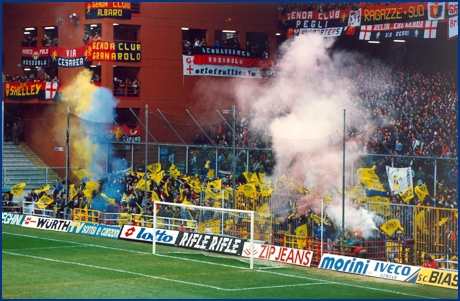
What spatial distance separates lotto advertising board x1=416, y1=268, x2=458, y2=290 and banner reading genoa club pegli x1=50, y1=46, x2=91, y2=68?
84.8ft

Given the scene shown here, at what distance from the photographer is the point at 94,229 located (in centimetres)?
3425

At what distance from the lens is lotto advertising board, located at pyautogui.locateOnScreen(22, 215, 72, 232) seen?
35.5m

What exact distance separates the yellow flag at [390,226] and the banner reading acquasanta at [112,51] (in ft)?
73.0

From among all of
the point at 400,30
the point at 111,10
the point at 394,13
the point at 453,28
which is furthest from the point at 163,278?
the point at 111,10

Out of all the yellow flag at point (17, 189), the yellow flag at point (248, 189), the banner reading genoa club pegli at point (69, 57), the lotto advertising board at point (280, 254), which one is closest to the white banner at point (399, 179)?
the yellow flag at point (248, 189)

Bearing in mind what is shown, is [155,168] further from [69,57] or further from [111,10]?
[69,57]

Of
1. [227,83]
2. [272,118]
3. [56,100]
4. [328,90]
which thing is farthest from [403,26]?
[56,100]

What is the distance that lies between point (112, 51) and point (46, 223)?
38.0ft

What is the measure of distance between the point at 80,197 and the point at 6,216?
130 inches

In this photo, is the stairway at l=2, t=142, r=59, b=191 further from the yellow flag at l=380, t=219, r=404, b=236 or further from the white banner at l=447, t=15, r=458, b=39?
the yellow flag at l=380, t=219, r=404, b=236

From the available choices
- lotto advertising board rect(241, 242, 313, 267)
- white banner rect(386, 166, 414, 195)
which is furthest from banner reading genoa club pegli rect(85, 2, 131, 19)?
lotto advertising board rect(241, 242, 313, 267)

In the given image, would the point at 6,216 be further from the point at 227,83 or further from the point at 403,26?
the point at 403,26

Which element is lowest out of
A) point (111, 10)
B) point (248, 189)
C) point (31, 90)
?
point (248, 189)

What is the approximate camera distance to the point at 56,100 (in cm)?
4659
